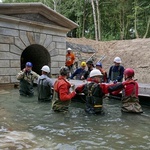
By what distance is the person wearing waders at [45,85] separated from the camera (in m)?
7.70

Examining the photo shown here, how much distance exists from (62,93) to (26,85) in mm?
3470

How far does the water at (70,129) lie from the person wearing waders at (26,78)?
164 centimetres

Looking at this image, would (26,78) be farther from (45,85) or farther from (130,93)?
(130,93)

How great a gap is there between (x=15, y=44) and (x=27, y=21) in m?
1.27

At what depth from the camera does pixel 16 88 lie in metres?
11.1

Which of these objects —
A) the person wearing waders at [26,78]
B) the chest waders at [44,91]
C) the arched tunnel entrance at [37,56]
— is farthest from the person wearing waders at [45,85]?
the arched tunnel entrance at [37,56]

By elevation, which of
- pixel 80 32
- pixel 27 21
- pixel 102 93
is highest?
pixel 80 32

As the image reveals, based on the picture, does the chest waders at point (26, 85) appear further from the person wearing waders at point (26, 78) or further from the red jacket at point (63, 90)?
the red jacket at point (63, 90)

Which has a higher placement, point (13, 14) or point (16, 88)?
point (13, 14)

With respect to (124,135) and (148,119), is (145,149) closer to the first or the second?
(124,135)

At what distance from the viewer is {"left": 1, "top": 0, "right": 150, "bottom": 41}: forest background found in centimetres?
2378

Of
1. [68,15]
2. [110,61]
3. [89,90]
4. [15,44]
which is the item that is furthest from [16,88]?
[68,15]

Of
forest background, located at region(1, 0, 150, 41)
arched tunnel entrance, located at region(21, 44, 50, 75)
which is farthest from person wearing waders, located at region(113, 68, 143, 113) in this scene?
forest background, located at region(1, 0, 150, 41)

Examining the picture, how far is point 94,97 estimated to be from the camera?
601 cm
